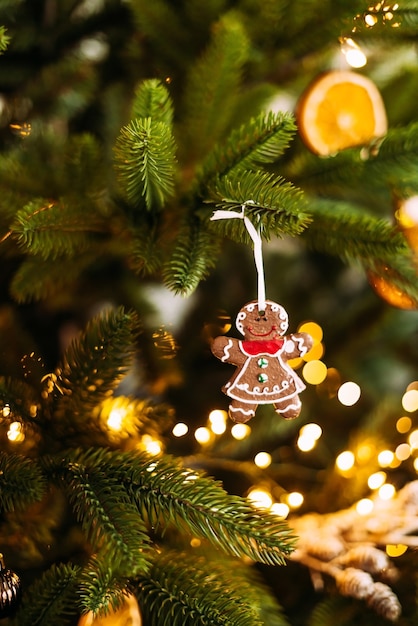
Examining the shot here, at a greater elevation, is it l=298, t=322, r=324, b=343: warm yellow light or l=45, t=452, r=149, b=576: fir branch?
l=298, t=322, r=324, b=343: warm yellow light

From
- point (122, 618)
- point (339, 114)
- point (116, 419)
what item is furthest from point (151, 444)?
point (339, 114)

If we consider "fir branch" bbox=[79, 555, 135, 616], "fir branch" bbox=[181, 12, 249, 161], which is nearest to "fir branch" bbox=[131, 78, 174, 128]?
"fir branch" bbox=[181, 12, 249, 161]

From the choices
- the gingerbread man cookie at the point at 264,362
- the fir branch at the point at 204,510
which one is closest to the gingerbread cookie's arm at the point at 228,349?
the gingerbread man cookie at the point at 264,362

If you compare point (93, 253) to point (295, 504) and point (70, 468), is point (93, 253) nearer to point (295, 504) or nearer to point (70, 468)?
point (70, 468)

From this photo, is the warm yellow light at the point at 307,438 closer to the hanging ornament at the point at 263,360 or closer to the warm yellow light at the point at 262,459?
the warm yellow light at the point at 262,459

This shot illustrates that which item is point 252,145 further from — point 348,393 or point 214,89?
point 348,393

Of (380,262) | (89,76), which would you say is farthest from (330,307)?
(89,76)

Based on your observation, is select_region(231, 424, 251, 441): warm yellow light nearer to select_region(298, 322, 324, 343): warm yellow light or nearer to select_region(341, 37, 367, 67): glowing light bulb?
select_region(298, 322, 324, 343): warm yellow light

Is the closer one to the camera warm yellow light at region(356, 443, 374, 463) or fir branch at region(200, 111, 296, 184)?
fir branch at region(200, 111, 296, 184)
